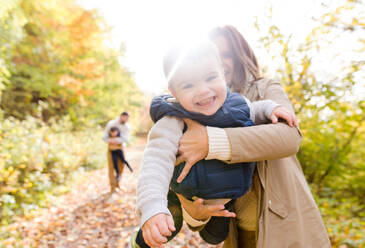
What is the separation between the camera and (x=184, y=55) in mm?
1117

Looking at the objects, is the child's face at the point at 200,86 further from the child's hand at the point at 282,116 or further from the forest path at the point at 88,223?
the forest path at the point at 88,223

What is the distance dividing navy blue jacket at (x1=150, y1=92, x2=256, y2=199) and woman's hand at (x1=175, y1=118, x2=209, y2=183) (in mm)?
41

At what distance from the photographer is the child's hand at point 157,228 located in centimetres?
87

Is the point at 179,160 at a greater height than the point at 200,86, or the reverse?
the point at 200,86

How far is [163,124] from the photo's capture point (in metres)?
1.09

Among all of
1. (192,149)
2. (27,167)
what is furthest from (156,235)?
(27,167)

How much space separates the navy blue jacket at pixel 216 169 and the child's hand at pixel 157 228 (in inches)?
9.6

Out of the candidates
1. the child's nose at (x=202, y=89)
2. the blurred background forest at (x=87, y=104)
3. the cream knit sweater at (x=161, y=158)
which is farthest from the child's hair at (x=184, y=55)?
the blurred background forest at (x=87, y=104)

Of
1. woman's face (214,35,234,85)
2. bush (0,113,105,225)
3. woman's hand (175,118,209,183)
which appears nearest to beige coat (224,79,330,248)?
woman's hand (175,118,209,183)

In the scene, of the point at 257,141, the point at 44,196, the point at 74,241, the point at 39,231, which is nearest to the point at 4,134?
the point at 44,196

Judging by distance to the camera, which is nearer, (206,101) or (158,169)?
(158,169)

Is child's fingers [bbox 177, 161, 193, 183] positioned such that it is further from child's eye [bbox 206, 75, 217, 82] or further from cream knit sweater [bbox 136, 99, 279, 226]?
child's eye [bbox 206, 75, 217, 82]

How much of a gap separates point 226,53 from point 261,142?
753 mm

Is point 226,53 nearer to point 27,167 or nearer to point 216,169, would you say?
point 216,169
